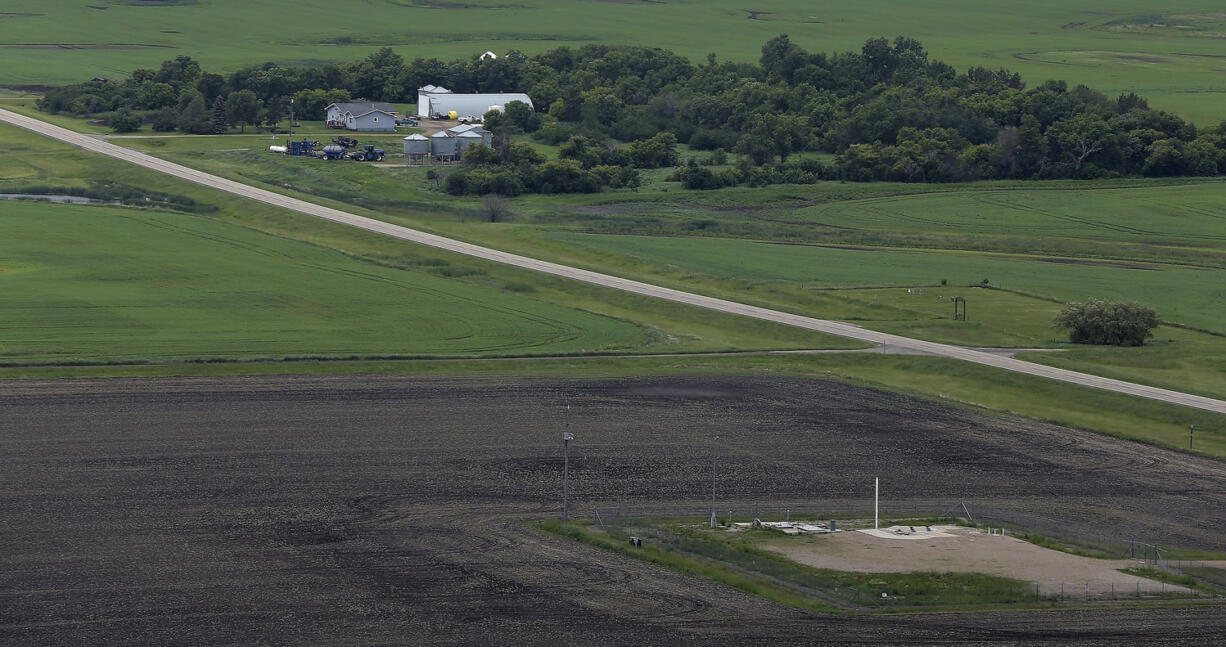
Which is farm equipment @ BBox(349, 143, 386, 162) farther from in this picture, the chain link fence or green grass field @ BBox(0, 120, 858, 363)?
the chain link fence

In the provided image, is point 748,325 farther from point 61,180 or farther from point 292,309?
point 61,180

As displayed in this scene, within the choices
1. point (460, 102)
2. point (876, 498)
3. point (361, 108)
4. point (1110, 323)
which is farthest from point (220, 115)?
point (876, 498)

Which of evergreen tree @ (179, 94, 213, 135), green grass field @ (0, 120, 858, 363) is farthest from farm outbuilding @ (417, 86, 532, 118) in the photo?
green grass field @ (0, 120, 858, 363)

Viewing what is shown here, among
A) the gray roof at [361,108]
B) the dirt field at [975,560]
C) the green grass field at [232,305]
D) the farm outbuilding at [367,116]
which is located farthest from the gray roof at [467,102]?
the dirt field at [975,560]

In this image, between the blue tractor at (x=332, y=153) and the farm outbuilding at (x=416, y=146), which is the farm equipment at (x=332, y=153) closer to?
the blue tractor at (x=332, y=153)

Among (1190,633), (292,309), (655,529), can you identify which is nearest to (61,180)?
(292,309)

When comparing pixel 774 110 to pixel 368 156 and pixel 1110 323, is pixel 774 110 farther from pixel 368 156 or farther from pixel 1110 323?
pixel 1110 323

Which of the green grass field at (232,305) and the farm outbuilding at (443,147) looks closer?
the green grass field at (232,305)
